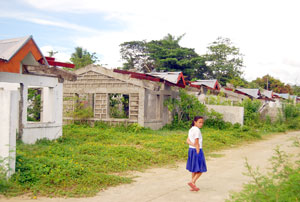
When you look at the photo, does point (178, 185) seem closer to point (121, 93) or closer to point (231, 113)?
point (121, 93)

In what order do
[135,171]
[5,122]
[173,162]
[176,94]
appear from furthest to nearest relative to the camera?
[176,94] < [173,162] < [135,171] < [5,122]

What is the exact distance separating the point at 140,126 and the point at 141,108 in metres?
0.89

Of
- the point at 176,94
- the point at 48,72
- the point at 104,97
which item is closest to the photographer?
the point at 48,72

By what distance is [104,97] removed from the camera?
16.8 m

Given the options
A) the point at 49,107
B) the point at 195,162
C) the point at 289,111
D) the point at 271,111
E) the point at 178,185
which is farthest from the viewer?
the point at 271,111

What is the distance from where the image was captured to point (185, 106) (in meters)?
17.7

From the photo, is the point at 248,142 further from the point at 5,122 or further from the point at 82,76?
the point at 5,122

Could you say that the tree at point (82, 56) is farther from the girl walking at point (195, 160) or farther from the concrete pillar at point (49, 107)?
the girl walking at point (195, 160)

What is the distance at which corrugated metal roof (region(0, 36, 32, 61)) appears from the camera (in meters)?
9.78

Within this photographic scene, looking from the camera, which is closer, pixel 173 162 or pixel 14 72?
pixel 173 162

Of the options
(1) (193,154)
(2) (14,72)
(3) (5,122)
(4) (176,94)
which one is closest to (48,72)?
(2) (14,72)

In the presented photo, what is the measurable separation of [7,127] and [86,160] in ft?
8.26

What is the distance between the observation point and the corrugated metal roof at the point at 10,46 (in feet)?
32.1

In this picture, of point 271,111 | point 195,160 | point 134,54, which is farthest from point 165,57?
point 195,160
